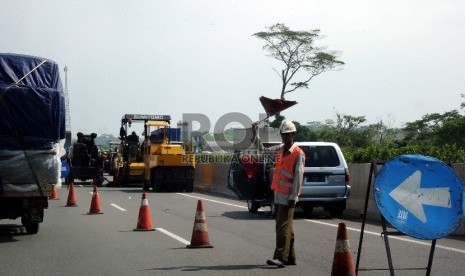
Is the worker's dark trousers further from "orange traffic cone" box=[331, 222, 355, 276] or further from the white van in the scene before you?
the white van

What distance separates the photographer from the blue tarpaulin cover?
13.0 metres

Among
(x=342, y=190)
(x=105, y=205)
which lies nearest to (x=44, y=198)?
(x=342, y=190)

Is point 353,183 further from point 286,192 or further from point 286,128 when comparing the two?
point 286,192

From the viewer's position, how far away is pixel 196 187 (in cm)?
3494

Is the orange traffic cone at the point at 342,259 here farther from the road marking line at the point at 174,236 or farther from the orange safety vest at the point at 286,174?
the road marking line at the point at 174,236

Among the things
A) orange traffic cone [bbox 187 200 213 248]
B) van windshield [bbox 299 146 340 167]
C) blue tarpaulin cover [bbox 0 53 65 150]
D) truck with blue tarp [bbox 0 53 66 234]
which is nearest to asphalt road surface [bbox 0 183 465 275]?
orange traffic cone [bbox 187 200 213 248]

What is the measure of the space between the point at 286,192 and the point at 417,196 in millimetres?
2599

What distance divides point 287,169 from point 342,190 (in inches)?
293

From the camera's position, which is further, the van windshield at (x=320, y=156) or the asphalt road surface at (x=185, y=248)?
the van windshield at (x=320, y=156)

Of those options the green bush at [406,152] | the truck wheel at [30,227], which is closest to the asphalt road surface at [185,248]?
the truck wheel at [30,227]

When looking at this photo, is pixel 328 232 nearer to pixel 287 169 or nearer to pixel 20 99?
pixel 287 169

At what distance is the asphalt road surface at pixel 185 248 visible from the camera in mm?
9758

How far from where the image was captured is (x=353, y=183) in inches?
767

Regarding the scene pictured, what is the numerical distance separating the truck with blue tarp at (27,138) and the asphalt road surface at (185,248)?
2.46 ft
